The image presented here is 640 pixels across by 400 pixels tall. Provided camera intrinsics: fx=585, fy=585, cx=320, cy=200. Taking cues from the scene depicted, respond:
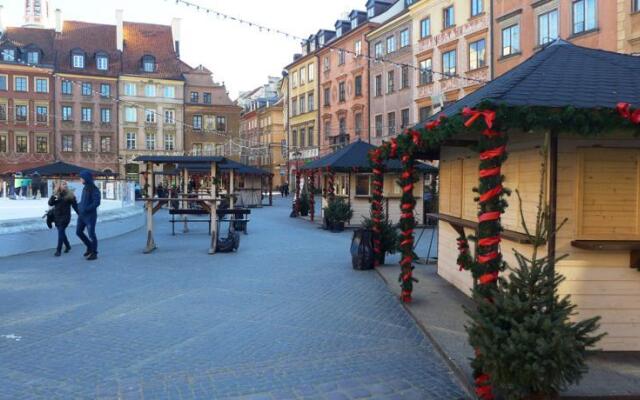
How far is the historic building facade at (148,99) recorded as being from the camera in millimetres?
60969

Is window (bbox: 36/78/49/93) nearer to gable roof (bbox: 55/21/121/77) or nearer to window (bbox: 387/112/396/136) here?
gable roof (bbox: 55/21/121/77)

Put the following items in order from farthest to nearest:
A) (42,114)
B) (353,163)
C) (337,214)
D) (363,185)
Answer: (42,114) → (363,185) → (353,163) → (337,214)

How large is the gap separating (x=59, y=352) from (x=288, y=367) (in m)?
2.40

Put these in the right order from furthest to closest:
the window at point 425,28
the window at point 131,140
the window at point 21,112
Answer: the window at point 131,140, the window at point 21,112, the window at point 425,28

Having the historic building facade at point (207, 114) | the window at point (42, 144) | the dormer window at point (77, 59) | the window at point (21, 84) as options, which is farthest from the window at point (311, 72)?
the window at point (21, 84)

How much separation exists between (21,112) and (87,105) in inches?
242

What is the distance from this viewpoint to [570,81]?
19.6 ft

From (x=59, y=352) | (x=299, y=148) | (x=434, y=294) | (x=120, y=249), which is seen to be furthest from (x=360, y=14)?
(x=59, y=352)

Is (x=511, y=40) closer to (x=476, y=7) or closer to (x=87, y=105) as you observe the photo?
(x=476, y=7)

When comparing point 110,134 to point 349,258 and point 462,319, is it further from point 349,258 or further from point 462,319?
point 462,319

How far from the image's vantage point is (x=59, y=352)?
19.5 feet

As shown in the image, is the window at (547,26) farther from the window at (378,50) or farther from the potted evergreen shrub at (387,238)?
the potted evergreen shrub at (387,238)

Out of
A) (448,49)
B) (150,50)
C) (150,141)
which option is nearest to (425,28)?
(448,49)

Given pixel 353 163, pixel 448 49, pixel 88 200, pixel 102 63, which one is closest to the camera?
pixel 88 200
